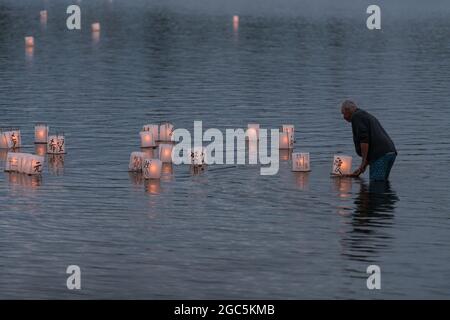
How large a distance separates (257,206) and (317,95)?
26.3 meters

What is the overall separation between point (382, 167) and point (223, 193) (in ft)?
12.8

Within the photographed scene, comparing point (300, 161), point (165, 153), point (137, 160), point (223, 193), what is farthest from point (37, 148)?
point (223, 193)

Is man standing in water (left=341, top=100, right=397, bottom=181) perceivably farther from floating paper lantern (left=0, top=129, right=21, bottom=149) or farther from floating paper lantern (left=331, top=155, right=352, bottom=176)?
floating paper lantern (left=0, top=129, right=21, bottom=149)

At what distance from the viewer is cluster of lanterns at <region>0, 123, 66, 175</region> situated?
3328 cm

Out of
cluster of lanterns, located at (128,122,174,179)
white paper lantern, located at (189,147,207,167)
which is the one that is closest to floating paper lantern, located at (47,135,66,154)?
cluster of lanterns, located at (128,122,174,179)

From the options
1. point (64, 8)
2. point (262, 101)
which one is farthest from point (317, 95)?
point (64, 8)

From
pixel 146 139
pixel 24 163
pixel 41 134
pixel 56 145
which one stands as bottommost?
pixel 24 163

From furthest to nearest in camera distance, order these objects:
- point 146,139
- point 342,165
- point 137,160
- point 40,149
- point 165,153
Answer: point 146,139 → point 40,149 → point 165,153 → point 137,160 → point 342,165

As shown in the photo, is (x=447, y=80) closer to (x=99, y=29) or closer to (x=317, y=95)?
(x=317, y=95)

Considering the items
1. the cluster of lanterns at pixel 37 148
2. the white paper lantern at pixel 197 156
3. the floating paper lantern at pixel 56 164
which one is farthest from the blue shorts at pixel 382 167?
the cluster of lanterns at pixel 37 148

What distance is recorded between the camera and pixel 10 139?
37.8 meters

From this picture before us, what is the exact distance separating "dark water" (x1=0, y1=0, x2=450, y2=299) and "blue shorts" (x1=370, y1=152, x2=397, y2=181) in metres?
0.38

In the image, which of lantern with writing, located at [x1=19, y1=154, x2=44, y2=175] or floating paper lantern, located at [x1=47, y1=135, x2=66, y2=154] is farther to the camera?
floating paper lantern, located at [x1=47, y1=135, x2=66, y2=154]

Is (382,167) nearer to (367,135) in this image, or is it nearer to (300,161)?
(367,135)
